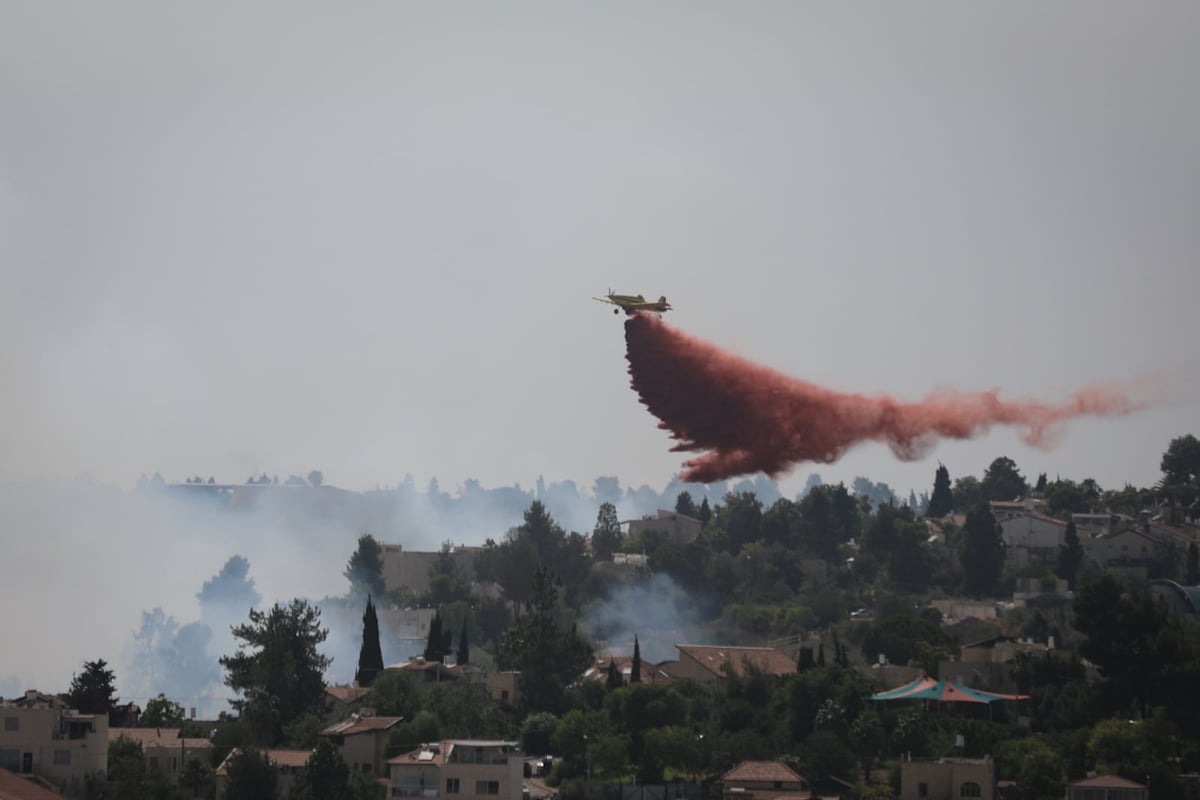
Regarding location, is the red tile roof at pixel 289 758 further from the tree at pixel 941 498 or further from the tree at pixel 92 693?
the tree at pixel 941 498

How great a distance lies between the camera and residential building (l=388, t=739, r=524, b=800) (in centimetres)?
7731

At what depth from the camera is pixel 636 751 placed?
87750 mm

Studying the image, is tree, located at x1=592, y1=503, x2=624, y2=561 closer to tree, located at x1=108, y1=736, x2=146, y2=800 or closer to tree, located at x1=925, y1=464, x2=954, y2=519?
tree, located at x1=925, y1=464, x2=954, y2=519

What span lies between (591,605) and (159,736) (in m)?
59.2

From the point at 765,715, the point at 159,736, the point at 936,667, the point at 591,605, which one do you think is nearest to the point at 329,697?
the point at 159,736

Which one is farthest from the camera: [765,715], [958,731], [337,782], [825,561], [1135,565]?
[825,561]

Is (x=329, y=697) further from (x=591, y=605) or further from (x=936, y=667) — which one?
(x=591, y=605)

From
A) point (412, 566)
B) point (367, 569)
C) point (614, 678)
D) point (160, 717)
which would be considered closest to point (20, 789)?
point (160, 717)

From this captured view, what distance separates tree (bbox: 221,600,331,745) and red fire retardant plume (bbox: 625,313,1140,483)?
21.4 m

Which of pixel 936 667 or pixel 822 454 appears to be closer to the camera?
pixel 822 454

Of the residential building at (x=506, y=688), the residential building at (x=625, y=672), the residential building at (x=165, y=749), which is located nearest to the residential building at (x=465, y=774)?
the residential building at (x=165, y=749)

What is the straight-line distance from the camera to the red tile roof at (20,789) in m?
74.0

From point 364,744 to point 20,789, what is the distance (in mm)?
14222

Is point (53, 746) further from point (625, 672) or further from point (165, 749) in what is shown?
point (625, 672)
